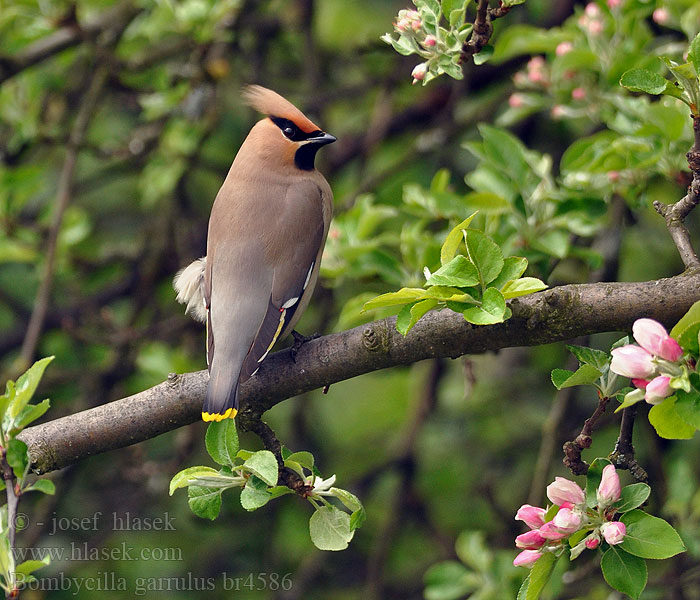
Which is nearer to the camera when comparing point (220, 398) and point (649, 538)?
point (649, 538)

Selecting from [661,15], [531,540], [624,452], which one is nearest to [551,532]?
[531,540]

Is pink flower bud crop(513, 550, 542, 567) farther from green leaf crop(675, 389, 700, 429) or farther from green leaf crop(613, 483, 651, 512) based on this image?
green leaf crop(675, 389, 700, 429)

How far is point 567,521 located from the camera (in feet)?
6.09

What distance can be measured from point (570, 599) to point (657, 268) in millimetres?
1814

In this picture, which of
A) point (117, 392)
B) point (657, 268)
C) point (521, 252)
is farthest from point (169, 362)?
point (657, 268)

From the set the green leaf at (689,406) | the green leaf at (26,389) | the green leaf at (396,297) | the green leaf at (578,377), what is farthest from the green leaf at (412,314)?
the green leaf at (26,389)

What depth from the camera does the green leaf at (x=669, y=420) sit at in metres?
1.78

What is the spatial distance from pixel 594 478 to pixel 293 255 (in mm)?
1504

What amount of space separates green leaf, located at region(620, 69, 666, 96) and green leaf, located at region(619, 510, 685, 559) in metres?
0.85

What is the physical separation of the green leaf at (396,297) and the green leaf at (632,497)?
1.86 ft

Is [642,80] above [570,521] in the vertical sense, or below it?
above

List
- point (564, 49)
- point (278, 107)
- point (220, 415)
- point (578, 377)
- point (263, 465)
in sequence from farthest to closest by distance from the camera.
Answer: point (278, 107) < point (564, 49) < point (220, 415) < point (263, 465) < point (578, 377)

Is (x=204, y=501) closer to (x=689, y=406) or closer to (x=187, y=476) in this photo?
(x=187, y=476)

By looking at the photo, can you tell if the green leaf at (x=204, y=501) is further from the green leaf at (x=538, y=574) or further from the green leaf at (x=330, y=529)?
the green leaf at (x=538, y=574)
